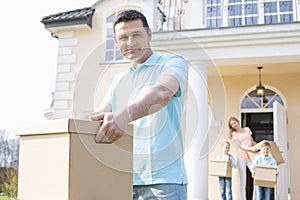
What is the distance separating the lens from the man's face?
142 centimetres

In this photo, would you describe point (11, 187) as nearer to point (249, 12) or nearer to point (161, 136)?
point (249, 12)

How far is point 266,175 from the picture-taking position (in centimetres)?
641

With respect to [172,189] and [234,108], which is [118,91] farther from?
[234,108]

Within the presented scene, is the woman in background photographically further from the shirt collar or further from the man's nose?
the man's nose

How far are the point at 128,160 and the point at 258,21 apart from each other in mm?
6604

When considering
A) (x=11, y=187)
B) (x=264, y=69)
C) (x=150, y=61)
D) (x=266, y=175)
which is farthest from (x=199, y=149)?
(x=11, y=187)

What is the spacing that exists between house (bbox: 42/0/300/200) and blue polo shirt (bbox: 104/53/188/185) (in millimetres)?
4637

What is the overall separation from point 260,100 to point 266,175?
244 cm

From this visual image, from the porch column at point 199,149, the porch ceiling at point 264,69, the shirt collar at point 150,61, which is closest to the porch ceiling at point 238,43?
the porch column at point 199,149

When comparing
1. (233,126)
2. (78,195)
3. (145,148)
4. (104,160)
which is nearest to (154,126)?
(145,148)

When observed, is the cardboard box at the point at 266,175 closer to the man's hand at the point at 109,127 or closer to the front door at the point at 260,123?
the front door at the point at 260,123

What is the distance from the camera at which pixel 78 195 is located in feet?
3.46

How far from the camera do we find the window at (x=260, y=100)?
27.8ft

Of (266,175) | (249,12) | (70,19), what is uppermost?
(70,19)
